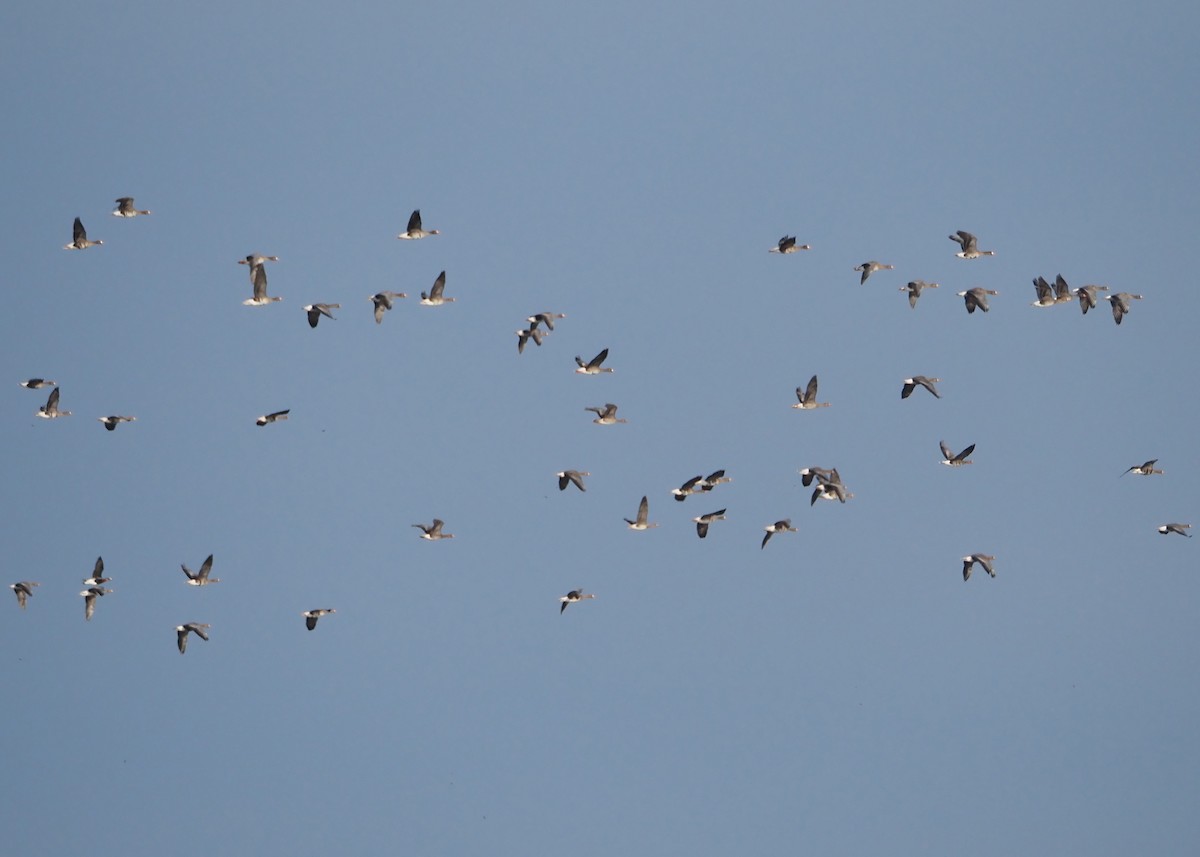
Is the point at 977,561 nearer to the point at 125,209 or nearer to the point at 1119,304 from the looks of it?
the point at 1119,304

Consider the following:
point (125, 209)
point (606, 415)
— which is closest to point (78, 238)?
point (125, 209)

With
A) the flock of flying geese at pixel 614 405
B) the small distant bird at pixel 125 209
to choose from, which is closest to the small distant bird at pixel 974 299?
the flock of flying geese at pixel 614 405

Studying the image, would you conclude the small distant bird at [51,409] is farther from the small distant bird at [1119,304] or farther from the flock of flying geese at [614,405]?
the small distant bird at [1119,304]

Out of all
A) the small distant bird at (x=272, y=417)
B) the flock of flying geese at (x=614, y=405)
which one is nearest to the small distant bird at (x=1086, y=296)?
the flock of flying geese at (x=614, y=405)

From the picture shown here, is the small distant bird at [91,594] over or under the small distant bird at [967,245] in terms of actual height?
under

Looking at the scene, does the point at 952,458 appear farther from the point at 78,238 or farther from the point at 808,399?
the point at 78,238

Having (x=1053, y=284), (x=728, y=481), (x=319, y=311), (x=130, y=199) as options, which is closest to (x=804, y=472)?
(x=728, y=481)

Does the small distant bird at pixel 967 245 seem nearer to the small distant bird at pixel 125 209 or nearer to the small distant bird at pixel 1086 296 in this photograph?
the small distant bird at pixel 1086 296

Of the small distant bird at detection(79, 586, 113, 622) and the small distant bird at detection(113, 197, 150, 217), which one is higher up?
the small distant bird at detection(113, 197, 150, 217)

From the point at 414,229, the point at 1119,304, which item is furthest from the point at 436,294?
the point at 1119,304

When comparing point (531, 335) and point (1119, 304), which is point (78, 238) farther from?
point (1119, 304)

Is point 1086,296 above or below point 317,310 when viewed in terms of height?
above

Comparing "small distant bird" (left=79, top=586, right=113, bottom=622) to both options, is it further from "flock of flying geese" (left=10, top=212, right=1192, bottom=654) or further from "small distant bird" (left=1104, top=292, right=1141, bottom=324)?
"small distant bird" (left=1104, top=292, right=1141, bottom=324)

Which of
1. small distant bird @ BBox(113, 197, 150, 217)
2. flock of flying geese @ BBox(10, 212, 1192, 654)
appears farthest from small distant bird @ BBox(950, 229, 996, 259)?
small distant bird @ BBox(113, 197, 150, 217)
